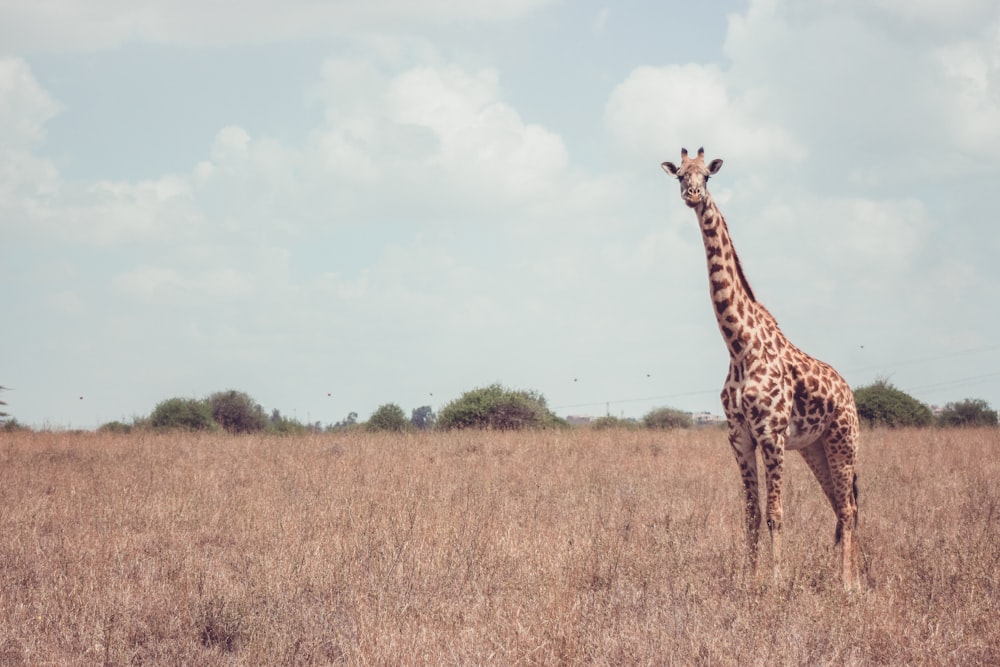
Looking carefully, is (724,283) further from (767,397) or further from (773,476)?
(773,476)

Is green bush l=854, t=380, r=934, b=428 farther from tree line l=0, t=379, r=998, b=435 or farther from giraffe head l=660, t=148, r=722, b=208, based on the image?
giraffe head l=660, t=148, r=722, b=208

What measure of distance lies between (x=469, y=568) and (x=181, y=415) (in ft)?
74.4

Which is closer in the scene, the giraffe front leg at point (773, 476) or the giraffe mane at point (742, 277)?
the giraffe front leg at point (773, 476)

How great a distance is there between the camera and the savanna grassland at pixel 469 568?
5816mm

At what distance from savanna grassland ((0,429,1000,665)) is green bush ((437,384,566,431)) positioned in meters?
10.4

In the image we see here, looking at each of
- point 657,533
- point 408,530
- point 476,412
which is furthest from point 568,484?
point 476,412

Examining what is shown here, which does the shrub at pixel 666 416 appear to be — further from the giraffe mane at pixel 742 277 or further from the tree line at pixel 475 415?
the giraffe mane at pixel 742 277

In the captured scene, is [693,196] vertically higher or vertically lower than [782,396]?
higher

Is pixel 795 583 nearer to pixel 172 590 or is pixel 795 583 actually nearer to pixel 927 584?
pixel 927 584

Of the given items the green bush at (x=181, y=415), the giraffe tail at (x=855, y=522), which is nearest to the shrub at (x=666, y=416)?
the green bush at (x=181, y=415)

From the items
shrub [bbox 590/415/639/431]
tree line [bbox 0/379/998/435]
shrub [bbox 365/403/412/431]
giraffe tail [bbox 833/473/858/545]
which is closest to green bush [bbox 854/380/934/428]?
tree line [bbox 0/379/998/435]

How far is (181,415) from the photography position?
2822 centimetres

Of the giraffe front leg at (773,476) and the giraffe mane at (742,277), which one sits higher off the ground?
the giraffe mane at (742,277)

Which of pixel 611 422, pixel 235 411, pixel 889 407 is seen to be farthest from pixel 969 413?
pixel 235 411
